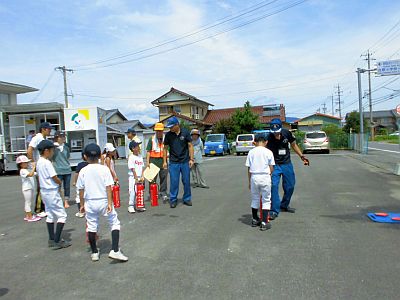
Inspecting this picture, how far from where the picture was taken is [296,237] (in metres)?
5.42

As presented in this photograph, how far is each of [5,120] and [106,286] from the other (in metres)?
18.5

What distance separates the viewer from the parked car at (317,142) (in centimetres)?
2631

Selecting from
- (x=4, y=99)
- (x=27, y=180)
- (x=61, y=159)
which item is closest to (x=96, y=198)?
(x=27, y=180)

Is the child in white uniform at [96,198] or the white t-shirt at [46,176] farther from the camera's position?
the white t-shirt at [46,176]

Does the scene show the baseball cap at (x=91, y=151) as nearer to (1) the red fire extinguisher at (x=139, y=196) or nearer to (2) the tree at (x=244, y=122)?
(1) the red fire extinguisher at (x=139, y=196)

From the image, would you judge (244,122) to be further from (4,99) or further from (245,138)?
(4,99)

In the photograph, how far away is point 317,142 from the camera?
2638 cm

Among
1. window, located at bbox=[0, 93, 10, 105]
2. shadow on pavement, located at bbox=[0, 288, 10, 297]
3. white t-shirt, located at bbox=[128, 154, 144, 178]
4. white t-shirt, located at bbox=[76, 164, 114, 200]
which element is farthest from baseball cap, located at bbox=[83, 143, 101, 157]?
window, located at bbox=[0, 93, 10, 105]

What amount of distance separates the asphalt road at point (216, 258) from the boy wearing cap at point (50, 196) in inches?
7.5

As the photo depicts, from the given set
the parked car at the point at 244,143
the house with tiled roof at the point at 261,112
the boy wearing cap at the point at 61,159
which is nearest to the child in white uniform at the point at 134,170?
the boy wearing cap at the point at 61,159

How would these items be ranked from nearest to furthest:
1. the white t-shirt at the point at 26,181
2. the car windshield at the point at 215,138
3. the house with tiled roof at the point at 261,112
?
the white t-shirt at the point at 26,181
the car windshield at the point at 215,138
the house with tiled roof at the point at 261,112

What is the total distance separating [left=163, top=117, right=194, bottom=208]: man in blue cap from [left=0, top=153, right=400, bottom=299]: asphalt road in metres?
0.48

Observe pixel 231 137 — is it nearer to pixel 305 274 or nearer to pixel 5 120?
pixel 5 120

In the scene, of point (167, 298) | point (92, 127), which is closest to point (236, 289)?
point (167, 298)
